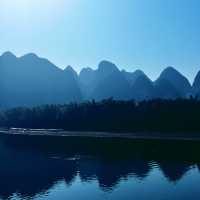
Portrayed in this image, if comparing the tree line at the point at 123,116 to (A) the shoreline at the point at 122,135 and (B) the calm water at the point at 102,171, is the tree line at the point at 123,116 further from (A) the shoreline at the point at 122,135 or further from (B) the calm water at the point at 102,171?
(B) the calm water at the point at 102,171

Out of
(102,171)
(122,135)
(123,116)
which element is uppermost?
(123,116)

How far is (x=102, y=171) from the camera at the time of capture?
223 ft

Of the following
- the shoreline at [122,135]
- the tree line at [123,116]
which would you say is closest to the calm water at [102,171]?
the shoreline at [122,135]

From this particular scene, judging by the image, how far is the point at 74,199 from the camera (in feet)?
165

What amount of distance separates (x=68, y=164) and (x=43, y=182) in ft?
48.9

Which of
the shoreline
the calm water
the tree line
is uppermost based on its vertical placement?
the tree line

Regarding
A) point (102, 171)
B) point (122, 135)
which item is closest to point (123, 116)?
point (122, 135)

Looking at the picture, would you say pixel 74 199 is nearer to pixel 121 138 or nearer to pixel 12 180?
pixel 12 180

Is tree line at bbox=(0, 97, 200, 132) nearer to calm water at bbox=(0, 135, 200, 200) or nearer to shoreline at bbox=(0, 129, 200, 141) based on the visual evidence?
shoreline at bbox=(0, 129, 200, 141)

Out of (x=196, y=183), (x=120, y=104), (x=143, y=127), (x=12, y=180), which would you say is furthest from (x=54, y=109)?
(x=196, y=183)

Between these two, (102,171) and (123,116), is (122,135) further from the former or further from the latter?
(102,171)

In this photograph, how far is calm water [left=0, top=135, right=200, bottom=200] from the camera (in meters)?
52.9

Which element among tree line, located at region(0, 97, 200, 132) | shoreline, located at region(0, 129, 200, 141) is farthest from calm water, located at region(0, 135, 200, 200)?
tree line, located at region(0, 97, 200, 132)

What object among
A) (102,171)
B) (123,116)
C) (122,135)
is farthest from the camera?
(123,116)
